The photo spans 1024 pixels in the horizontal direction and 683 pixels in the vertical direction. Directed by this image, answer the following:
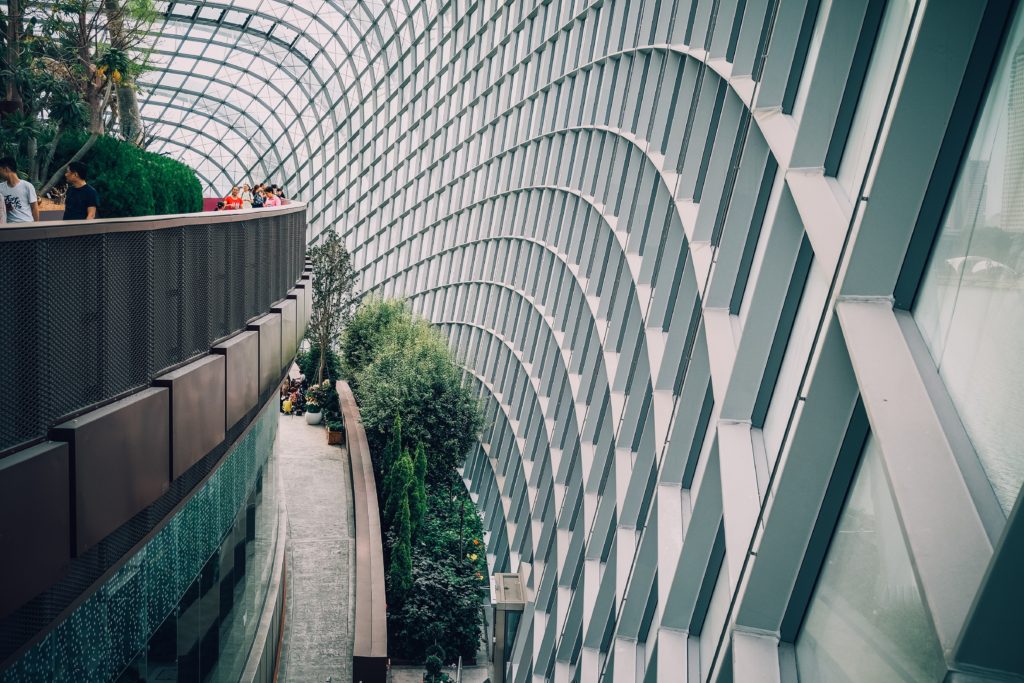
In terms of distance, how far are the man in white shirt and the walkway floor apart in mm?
10148

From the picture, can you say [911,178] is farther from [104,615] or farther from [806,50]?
[104,615]

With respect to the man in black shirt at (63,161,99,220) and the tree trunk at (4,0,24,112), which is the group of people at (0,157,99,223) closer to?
the man in black shirt at (63,161,99,220)

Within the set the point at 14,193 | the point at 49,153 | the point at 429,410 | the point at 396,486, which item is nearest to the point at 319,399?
the point at 429,410

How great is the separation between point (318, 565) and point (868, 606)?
61.3 ft

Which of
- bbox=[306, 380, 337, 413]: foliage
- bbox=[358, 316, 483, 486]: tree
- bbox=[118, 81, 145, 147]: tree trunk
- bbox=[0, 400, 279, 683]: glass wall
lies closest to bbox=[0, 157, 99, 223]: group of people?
bbox=[0, 400, 279, 683]: glass wall

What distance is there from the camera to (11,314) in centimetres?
538

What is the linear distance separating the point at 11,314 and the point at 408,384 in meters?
27.7

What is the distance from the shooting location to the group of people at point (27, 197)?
9773 mm

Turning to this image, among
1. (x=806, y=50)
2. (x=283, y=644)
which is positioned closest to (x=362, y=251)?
(x=283, y=644)

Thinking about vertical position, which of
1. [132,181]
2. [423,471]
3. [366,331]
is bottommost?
[423,471]

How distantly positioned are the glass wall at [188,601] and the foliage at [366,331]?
25288 millimetres

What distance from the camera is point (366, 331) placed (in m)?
43.4

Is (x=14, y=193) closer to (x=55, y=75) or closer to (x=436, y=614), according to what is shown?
(x=55, y=75)

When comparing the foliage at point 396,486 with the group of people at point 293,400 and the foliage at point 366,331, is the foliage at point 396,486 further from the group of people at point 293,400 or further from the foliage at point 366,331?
the foliage at point 366,331
